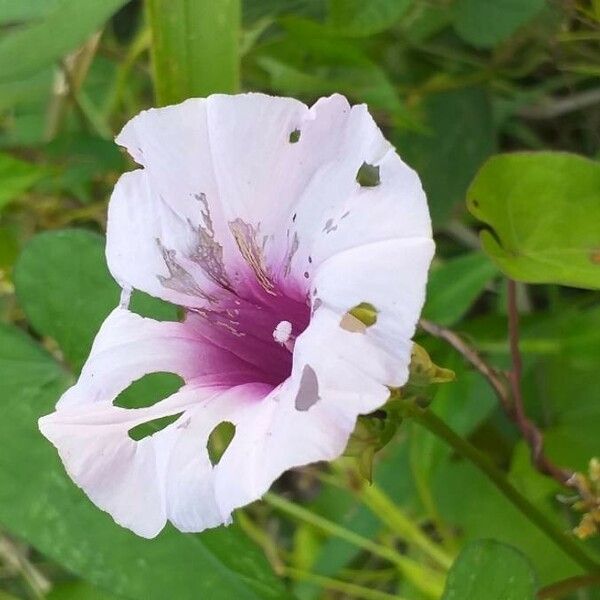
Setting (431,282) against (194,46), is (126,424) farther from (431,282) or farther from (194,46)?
(431,282)

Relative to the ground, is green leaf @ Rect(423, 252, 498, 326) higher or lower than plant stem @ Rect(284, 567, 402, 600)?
higher

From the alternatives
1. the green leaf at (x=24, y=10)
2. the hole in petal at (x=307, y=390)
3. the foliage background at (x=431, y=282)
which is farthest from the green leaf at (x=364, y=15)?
the hole in petal at (x=307, y=390)

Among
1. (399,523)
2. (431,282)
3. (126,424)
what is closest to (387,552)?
(399,523)

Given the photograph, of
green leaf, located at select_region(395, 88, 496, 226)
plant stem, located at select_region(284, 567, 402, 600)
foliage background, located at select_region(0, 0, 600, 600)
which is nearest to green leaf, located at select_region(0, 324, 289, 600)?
foliage background, located at select_region(0, 0, 600, 600)

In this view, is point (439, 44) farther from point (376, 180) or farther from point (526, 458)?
point (376, 180)

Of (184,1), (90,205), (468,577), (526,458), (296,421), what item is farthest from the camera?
(90,205)

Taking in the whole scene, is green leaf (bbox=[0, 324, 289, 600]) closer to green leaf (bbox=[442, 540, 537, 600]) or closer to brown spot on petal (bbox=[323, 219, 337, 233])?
green leaf (bbox=[442, 540, 537, 600])

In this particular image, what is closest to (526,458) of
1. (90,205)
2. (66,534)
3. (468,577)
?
(468,577)

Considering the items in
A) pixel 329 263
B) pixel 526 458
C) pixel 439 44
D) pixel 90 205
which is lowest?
pixel 526 458
